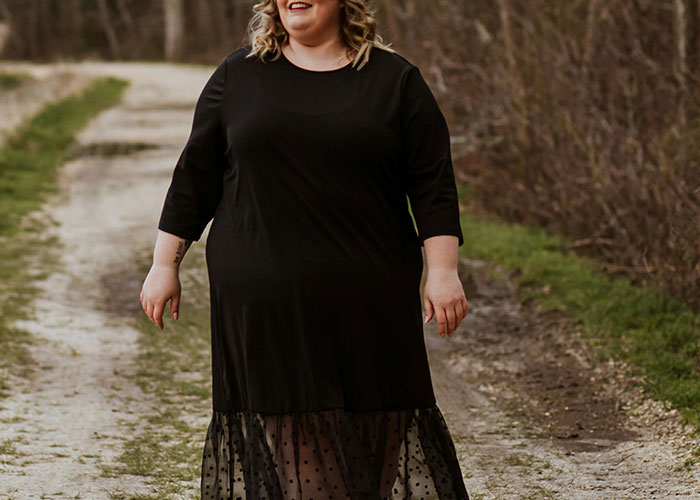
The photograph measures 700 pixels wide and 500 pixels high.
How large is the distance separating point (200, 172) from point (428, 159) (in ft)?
2.06

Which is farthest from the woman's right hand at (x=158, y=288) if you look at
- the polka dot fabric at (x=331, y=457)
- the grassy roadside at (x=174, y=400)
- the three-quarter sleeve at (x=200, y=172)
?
the grassy roadside at (x=174, y=400)

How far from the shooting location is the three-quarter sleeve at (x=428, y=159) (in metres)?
2.97

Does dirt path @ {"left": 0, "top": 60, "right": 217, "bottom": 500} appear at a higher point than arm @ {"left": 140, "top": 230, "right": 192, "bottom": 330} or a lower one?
lower

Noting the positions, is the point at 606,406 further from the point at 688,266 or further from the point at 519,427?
the point at 688,266

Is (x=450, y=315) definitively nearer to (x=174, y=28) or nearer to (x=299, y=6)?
(x=299, y=6)

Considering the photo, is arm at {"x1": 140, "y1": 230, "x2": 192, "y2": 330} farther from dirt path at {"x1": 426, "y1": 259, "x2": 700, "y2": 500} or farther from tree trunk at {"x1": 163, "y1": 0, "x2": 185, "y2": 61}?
tree trunk at {"x1": 163, "y1": 0, "x2": 185, "y2": 61}

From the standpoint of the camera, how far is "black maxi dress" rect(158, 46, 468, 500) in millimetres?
2920

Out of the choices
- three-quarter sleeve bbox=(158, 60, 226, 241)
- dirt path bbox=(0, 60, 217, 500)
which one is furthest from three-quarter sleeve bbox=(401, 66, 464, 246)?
dirt path bbox=(0, 60, 217, 500)

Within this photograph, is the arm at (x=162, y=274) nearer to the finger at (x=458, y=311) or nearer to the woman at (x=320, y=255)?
the woman at (x=320, y=255)

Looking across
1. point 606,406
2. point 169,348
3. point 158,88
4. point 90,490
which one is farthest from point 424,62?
point 158,88

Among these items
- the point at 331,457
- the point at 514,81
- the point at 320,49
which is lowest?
the point at 331,457

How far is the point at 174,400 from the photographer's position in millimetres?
5492

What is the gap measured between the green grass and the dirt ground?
67.7 ft

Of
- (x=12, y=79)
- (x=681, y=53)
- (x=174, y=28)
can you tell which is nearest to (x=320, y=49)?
(x=681, y=53)
